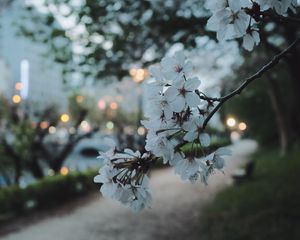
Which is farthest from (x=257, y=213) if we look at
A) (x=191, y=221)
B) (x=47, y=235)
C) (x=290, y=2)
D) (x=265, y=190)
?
(x=290, y=2)

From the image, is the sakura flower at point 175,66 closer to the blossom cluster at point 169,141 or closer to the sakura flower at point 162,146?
the blossom cluster at point 169,141

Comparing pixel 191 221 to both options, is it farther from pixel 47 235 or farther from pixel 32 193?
pixel 32 193

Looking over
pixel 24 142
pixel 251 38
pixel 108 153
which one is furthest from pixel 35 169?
pixel 251 38

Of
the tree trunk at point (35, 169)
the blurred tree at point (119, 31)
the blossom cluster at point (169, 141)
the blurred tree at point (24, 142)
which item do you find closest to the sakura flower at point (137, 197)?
the blossom cluster at point (169, 141)

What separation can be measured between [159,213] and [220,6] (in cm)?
1087

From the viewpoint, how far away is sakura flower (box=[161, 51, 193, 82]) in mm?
1636

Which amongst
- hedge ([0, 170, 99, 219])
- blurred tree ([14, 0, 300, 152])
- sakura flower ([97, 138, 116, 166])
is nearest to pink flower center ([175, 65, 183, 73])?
sakura flower ([97, 138, 116, 166])

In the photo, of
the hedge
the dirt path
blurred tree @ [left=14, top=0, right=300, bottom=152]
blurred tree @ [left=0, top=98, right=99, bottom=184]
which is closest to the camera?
blurred tree @ [left=14, top=0, right=300, bottom=152]

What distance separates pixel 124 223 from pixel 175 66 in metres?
9.55

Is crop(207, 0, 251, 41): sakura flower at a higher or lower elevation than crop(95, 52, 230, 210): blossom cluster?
higher

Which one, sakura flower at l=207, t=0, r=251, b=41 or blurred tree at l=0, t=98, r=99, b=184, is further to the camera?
blurred tree at l=0, t=98, r=99, b=184

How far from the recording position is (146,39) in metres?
7.93

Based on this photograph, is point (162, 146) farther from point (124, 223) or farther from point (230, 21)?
point (124, 223)

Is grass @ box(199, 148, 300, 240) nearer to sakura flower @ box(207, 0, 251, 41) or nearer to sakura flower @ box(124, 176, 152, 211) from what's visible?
sakura flower @ box(124, 176, 152, 211)
